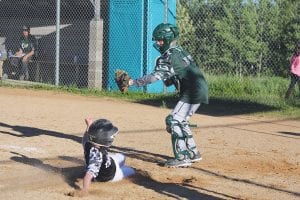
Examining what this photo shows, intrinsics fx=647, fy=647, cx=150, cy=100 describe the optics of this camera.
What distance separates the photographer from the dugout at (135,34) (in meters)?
17.1

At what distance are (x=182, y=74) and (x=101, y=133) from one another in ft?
4.72

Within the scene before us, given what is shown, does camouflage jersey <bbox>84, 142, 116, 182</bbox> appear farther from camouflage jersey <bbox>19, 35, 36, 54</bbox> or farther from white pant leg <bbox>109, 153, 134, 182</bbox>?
camouflage jersey <bbox>19, 35, 36, 54</bbox>

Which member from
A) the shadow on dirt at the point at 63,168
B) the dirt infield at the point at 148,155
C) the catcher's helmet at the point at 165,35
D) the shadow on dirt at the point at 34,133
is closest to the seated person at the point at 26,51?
the dirt infield at the point at 148,155

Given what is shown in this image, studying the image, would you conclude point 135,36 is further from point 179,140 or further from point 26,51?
point 179,140

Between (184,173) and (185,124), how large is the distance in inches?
25.0

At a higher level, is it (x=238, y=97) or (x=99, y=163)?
(x=238, y=97)

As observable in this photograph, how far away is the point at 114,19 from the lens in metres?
17.7

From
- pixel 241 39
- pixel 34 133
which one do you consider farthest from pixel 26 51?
pixel 34 133

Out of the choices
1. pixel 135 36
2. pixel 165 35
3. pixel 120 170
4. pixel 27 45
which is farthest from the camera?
pixel 27 45

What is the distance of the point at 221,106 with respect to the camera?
571 inches

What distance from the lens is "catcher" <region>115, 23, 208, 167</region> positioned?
732 cm

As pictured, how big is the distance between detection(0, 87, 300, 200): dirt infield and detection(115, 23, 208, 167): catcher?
0.27m

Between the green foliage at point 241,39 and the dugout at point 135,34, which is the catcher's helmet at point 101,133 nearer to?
the dugout at point 135,34

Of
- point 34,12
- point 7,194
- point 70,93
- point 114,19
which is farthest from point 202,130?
point 34,12
